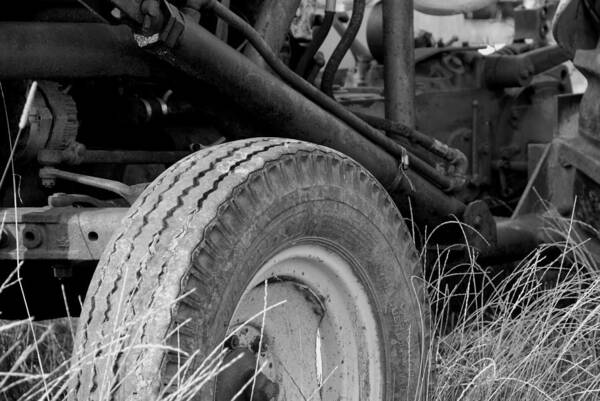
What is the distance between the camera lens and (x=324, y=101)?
114 inches

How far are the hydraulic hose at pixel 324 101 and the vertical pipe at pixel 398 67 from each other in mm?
201

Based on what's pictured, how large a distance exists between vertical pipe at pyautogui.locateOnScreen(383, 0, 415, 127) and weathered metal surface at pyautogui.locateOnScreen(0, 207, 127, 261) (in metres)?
1.24

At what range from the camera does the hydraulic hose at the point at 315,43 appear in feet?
10.6

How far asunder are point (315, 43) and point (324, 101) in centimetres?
43

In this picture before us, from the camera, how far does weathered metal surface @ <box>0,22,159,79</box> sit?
100 inches

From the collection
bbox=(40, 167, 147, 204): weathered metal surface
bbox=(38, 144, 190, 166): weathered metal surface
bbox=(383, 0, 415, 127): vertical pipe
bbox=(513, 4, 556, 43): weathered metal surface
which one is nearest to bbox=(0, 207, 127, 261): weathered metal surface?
bbox=(40, 167, 147, 204): weathered metal surface

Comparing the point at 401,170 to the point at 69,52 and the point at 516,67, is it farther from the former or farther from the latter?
the point at 516,67

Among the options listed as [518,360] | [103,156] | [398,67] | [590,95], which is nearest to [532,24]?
[590,95]

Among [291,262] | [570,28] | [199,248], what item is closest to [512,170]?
[570,28]

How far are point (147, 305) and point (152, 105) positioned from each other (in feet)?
3.54

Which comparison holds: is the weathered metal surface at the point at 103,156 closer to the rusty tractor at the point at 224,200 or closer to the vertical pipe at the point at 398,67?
the rusty tractor at the point at 224,200

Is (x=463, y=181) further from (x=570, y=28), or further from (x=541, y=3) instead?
(x=541, y=3)

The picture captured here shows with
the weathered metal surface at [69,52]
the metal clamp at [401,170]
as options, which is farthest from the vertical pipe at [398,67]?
the weathered metal surface at [69,52]

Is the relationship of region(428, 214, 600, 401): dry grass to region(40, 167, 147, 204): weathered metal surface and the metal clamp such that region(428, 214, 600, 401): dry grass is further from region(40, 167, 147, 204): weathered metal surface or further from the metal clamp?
region(40, 167, 147, 204): weathered metal surface
